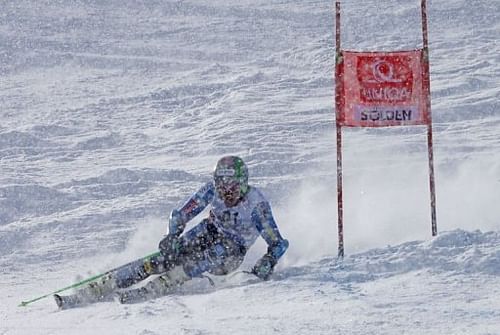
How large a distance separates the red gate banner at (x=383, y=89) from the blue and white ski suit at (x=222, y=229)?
3.61 ft

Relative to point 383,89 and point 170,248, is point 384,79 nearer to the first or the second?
point 383,89

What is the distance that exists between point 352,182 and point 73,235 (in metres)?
3.92

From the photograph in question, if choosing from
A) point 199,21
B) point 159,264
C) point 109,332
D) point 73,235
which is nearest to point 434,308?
point 109,332

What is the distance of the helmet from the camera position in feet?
26.5

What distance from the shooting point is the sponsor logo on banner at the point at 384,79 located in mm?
8258

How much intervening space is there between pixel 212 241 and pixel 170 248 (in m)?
0.46

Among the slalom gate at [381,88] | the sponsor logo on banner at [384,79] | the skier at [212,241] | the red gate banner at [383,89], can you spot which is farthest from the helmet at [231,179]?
the sponsor logo on banner at [384,79]

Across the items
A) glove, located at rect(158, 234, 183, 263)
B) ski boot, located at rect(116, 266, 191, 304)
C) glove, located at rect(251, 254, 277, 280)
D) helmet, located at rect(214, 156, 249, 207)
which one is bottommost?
ski boot, located at rect(116, 266, 191, 304)

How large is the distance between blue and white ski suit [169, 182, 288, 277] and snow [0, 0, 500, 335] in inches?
8.6

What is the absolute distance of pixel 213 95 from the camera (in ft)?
64.4

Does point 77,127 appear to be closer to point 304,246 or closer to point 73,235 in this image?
point 73,235

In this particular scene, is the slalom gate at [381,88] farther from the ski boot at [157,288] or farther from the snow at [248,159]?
the ski boot at [157,288]

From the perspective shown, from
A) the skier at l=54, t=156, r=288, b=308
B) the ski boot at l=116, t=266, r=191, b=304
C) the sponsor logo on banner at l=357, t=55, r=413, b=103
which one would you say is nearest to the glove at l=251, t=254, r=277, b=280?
the skier at l=54, t=156, r=288, b=308

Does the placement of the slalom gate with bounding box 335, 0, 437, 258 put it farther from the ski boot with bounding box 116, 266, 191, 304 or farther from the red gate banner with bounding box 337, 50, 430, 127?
the ski boot with bounding box 116, 266, 191, 304
